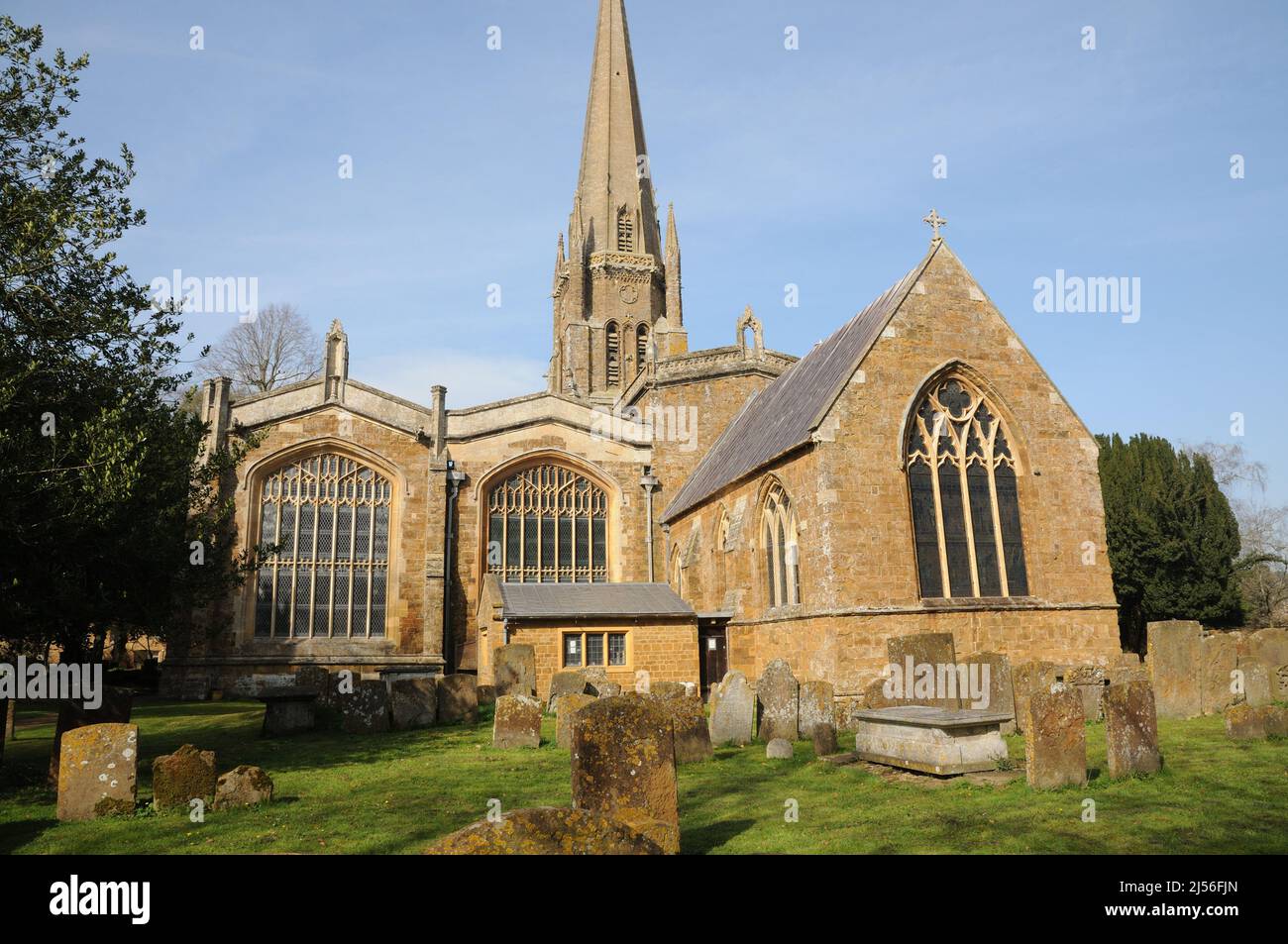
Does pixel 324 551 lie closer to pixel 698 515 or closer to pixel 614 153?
pixel 698 515

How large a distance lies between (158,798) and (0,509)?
11.7 feet

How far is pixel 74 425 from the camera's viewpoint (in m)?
10.7

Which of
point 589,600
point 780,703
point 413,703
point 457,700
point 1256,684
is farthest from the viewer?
point 589,600

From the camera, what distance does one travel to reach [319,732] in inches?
632

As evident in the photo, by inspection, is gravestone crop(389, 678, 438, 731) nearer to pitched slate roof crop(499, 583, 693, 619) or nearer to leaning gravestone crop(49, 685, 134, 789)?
pitched slate roof crop(499, 583, 693, 619)

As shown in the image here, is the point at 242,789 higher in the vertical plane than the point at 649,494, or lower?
lower

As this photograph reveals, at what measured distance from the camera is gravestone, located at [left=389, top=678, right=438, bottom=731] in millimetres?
16484

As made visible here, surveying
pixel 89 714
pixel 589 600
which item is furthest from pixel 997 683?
pixel 89 714

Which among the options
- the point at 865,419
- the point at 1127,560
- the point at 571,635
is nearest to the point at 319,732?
the point at 571,635

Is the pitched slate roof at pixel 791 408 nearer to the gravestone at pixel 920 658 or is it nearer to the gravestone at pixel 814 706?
the gravestone at pixel 920 658

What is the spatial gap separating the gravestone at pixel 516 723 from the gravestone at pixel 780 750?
3834 millimetres

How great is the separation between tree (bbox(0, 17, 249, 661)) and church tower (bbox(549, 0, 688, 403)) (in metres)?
32.7

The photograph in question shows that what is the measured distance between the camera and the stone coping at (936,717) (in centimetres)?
979

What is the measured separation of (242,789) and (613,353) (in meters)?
38.5
